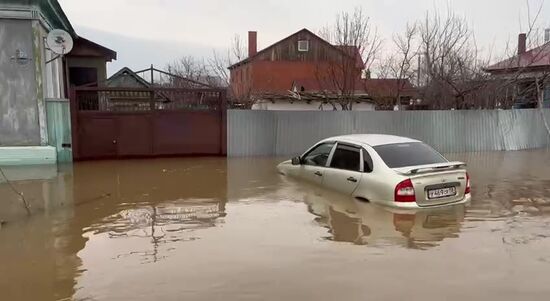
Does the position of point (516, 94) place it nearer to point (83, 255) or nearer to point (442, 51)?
point (442, 51)

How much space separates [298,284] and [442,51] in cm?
1974

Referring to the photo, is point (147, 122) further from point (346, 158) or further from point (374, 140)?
point (374, 140)

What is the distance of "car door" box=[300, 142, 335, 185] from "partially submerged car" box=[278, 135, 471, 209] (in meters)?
0.02

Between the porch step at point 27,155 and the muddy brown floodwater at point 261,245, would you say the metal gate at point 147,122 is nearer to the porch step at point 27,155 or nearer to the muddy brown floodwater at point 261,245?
the porch step at point 27,155

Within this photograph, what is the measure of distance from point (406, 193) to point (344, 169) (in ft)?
4.59

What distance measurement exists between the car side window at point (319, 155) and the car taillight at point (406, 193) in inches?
78.7

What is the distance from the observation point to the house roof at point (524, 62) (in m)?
19.4

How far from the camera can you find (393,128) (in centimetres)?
1611

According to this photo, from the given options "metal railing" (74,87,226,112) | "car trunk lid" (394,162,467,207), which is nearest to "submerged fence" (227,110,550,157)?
"metal railing" (74,87,226,112)

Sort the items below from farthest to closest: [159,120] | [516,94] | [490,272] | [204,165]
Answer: [516,94] → [159,120] → [204,165] → [490,272]

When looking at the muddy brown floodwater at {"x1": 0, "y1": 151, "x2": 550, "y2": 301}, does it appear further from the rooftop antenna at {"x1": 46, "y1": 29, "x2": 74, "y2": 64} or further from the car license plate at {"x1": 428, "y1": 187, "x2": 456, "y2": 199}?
the rooftop antenna at {"x1": 46, "y1": 29, "x2": 74, "y2": 64}

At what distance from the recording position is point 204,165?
501 inches

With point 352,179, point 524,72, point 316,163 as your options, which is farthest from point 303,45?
point 352,179

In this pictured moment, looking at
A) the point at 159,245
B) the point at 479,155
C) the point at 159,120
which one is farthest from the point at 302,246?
the point at 479,155
